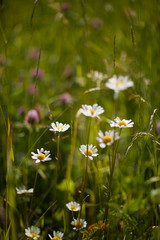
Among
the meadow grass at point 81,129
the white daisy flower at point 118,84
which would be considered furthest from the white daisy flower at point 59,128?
the white daisy flower at point 118,84

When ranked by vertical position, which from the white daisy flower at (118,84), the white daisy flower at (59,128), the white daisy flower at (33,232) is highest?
the white daisy flower at (118,84)

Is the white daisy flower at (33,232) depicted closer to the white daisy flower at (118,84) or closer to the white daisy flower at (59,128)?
the white daisy flower at (59,128)

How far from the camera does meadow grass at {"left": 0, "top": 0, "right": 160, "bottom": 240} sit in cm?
64

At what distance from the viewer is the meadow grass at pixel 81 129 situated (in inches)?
25.2

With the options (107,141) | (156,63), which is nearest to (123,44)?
(156,63)

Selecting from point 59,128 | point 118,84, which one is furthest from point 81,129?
point 118,84

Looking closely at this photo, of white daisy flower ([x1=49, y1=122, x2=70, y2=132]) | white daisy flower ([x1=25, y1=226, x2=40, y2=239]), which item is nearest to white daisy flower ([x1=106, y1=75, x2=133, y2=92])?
white daisy flower ([x1=49, y1=122, x2=70, y2=132])

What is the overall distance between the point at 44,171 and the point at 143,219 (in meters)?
0.46

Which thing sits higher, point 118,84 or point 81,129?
point 118,84

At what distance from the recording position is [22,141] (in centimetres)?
115

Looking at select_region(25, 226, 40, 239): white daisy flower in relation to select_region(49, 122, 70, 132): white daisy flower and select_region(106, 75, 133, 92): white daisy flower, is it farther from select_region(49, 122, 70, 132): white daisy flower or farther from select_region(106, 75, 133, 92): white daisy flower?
select_region(106, 75, 133, 92): white daisy flower

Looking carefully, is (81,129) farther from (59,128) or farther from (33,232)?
(33,232)

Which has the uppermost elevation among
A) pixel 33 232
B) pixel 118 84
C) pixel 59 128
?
pixel 118 84

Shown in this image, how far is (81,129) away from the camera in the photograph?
1.04 metres
